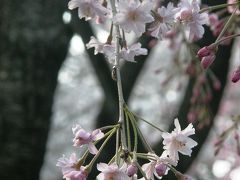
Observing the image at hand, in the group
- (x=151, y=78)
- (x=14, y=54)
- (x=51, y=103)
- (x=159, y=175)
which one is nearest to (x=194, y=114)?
(x=51, y=103)

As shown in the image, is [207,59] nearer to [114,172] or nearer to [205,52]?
[205,52]

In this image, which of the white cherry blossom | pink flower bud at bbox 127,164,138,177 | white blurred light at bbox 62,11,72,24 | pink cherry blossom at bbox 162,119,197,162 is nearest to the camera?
pink flower bud at bbox 127,164,138,177

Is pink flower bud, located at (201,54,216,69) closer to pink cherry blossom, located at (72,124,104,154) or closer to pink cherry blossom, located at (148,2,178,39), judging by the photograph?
pink cherry blossom, located at (148,2,178,39)

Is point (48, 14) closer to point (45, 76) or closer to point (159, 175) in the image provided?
point (45, 76)

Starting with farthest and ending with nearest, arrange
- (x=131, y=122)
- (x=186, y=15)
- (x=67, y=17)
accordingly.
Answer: (x=67, y=17) → (x=186, y=15) → (x=131, y=122)

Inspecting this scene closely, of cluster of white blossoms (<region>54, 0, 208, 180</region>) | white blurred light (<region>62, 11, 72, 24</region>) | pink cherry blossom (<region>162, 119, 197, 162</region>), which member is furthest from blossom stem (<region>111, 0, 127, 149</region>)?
white blurred light (<region>62, 11, 72, 24</region>)

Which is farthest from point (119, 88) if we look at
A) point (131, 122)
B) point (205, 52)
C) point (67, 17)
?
point (67, 17)
